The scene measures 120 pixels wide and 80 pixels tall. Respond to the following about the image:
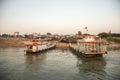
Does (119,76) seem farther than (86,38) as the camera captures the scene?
No

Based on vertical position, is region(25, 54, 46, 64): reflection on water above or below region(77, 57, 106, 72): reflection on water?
above

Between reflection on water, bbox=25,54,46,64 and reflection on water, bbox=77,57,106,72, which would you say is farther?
reflection on water, bbox=25,54,46,64

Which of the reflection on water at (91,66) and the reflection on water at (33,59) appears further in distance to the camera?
the reflection on water at (33,59)

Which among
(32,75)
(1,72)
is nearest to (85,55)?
(32,75)

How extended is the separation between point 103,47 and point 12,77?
63.3 feet

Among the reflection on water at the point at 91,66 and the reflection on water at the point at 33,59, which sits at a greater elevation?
the reflection on water at the point at 33,59

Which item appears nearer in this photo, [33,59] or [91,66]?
[91,66]

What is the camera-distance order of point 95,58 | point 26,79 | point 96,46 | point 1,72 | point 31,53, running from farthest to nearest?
point 31,53
point 96,46
point 95,58
point 1,72
point 26,79

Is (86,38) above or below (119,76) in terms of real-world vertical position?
above

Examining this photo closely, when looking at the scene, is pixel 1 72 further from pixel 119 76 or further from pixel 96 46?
pixel 96 46

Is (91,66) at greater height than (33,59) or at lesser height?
lesser

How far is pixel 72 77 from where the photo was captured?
16844mm

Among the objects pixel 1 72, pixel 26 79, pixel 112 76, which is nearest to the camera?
pixel 26 79

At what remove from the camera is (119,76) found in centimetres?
1708
